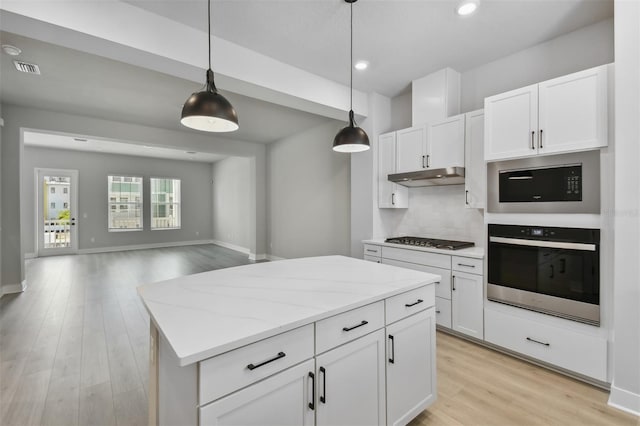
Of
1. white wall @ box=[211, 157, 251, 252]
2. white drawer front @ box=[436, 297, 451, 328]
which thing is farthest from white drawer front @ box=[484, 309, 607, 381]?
white wall @ box=[211, 157, 251, 252]

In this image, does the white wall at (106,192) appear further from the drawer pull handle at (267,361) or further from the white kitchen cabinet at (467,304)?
the white kitchen cabinet at (467,304)

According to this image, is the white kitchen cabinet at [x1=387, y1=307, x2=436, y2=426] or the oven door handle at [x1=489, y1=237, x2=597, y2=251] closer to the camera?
the white kitchen cabinet at [x1=387, y1=307, x2=436, y2=426]

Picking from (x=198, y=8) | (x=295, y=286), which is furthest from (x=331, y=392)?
(x=198, y=8)

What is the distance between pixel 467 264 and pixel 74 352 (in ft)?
12.4

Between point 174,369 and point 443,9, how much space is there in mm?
3057

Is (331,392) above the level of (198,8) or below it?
below

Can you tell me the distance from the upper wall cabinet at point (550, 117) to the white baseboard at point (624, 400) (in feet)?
5.53

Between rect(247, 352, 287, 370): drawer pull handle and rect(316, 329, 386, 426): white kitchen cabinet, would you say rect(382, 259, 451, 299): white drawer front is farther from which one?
rect(247, 352, 287, 370): drawer pull handle

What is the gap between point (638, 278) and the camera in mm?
1860

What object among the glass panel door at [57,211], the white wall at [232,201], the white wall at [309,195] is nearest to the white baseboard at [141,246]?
the glass panel door at [57,211]

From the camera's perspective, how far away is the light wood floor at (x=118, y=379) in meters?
1.85

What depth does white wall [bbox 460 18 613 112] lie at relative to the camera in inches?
100

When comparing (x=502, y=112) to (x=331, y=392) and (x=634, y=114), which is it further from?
(x=331, y=392)

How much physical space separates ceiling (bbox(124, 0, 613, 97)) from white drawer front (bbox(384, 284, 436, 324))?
7.34 feet
